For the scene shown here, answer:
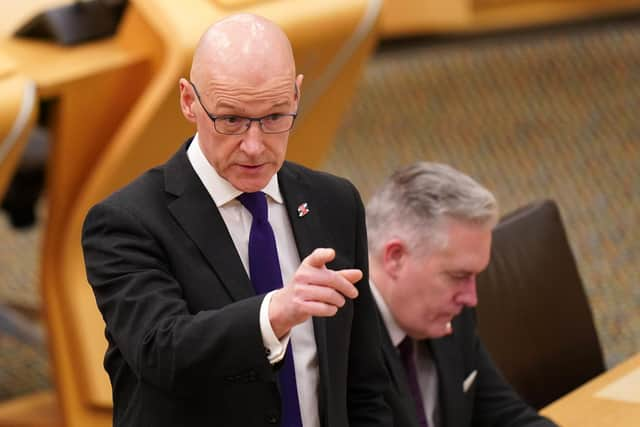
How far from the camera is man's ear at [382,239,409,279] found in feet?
7.19

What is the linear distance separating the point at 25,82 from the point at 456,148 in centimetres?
375

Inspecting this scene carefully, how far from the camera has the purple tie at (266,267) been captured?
1.43 m

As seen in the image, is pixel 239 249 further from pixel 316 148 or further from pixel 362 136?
pixel 362 136

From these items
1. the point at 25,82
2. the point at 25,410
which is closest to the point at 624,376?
the point at 25,82

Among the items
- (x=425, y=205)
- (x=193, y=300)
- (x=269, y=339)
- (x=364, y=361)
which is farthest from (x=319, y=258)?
(x=425, y=205)

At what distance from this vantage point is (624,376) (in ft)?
8.67

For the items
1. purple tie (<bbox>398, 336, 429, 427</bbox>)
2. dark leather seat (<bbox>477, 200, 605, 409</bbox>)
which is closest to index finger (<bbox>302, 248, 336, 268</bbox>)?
purple tie (<bbox>398, 336, 429, 427</bbox>)

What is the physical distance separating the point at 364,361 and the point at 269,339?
1.01ft

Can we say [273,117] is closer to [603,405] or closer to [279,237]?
[279,237]

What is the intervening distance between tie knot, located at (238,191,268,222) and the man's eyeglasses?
0.12 metres

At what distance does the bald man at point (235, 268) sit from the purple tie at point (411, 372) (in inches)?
25.6

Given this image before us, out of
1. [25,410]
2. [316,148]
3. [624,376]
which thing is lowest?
[624,376]

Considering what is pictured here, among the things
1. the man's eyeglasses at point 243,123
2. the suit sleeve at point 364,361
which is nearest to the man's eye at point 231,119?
the man's eyeglasses at point 243,123

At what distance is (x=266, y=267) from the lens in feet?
4.71
